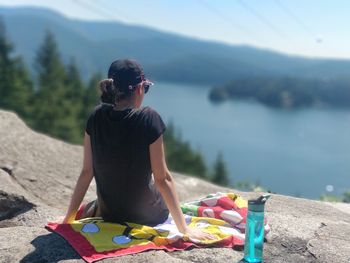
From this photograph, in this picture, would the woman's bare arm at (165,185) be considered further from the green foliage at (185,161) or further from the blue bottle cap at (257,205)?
the green foliage at (185,161)

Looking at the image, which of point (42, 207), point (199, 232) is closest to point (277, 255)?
point (199, 232)

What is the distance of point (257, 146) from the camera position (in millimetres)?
116812

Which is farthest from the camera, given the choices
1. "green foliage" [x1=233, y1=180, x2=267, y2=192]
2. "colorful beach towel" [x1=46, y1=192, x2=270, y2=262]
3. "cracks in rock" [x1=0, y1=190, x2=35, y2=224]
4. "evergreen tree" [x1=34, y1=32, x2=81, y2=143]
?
"evergreen tree" [x1=34, y1=32, x2=81, y2=143]

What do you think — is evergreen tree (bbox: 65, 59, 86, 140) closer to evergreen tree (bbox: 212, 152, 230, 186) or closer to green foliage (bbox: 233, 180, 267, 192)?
evergreen tree (bbox: 212, 152, 230, 186)

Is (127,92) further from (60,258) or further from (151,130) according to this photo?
(60,258)

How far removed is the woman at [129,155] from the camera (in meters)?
3.93

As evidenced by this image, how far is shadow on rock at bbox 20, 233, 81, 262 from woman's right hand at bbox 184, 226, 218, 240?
0.93 meters

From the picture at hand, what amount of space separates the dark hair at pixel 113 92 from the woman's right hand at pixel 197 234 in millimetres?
1222

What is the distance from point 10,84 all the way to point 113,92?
45.4 m

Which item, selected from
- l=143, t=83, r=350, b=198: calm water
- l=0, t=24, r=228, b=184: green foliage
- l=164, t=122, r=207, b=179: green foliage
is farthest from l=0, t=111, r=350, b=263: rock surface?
l=164, t=122, r=207, b=179: green foliage

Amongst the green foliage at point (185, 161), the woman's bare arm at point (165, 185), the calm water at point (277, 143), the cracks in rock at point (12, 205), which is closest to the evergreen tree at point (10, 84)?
the green foliage at point (185, 161)

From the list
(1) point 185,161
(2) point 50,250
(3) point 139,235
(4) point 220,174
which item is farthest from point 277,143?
(2) point 50,250

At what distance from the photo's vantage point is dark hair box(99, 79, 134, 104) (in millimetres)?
3969

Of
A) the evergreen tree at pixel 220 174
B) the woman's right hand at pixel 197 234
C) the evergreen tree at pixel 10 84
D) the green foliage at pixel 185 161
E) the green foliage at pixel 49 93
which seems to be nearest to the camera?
the woman's right hand at pixel 197 234
